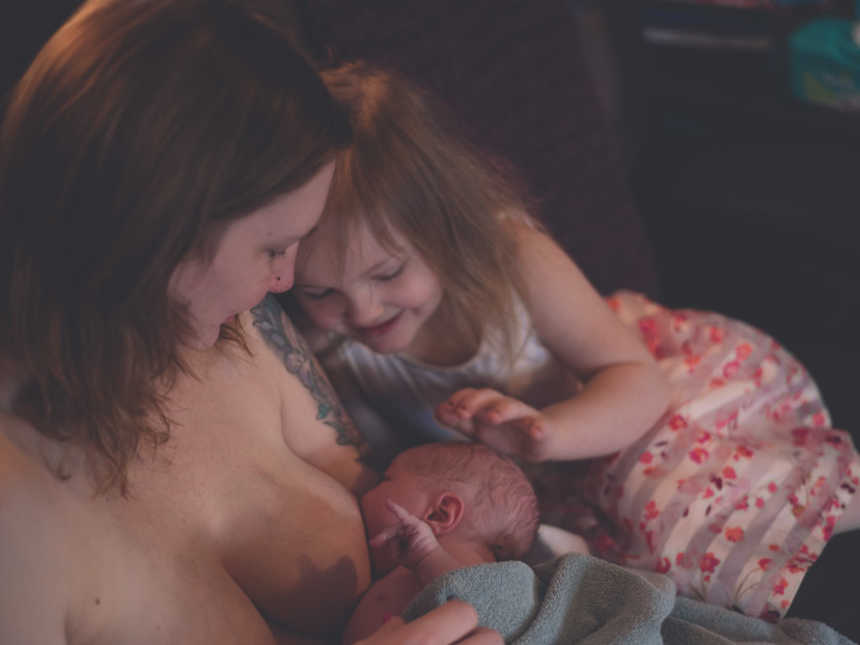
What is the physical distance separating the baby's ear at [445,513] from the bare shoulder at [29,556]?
0.49m

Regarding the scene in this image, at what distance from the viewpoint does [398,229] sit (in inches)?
46.5

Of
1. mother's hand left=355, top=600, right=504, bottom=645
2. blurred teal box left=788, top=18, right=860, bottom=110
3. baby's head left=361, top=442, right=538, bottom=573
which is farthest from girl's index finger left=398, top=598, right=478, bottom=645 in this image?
blurred teal box left=788, top=18, right=860, bottom=110

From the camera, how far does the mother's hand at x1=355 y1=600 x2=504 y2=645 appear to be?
85 centimetres

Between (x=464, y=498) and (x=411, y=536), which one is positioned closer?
(x=411, y=536)

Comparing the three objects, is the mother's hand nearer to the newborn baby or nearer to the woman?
the woman

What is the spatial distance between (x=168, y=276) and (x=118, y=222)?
65mm

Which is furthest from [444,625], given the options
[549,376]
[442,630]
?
[549,376]

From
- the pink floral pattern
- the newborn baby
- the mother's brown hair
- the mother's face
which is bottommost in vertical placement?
the pink floral pattern

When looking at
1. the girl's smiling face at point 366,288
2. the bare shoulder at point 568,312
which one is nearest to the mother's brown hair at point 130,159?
→ the girl's smiling face at point 366,288

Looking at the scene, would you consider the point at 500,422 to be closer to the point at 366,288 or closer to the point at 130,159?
the point at 366,288

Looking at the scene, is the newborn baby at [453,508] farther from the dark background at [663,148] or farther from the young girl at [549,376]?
the dark background at [663,148]

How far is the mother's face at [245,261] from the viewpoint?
78 centimetres

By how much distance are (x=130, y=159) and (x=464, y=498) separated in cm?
66

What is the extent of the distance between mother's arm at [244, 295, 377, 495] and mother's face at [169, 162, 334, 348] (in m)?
0.29
